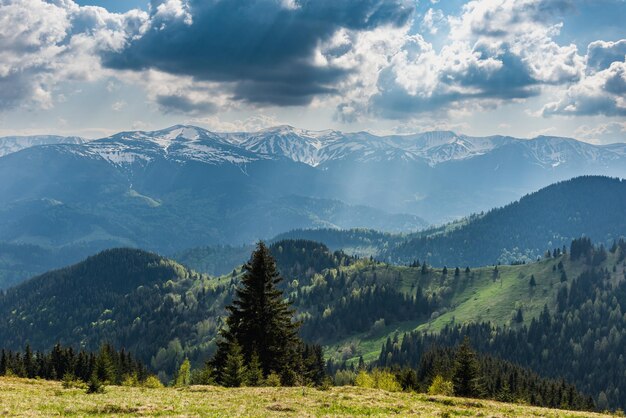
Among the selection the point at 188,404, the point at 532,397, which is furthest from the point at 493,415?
the point at 532,397

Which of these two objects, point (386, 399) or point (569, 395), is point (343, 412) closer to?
point (386, 399)

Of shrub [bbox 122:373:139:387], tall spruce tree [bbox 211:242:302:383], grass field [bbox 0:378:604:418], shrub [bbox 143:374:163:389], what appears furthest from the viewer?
shrub [bbox 122:373:139:387]

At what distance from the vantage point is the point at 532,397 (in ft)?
475

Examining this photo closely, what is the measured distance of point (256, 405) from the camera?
36.3 meters

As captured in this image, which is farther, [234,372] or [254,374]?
[254,374]

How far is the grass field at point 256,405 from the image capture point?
32.3 m

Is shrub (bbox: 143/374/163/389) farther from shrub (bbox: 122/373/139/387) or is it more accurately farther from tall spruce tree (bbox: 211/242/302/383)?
tall spruce tree (bbox: 211/242/302/383)

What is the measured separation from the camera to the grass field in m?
32.3

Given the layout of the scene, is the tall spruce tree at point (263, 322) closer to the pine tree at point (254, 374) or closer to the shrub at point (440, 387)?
the pine tree at point (254, 374)

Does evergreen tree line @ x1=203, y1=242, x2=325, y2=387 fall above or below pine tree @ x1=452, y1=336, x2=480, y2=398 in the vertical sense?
above

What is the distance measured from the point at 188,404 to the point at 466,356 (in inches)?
2163

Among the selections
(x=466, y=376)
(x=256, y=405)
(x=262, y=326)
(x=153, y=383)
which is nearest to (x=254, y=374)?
(x=262, y=326)

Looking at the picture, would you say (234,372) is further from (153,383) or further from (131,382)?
(131,382)

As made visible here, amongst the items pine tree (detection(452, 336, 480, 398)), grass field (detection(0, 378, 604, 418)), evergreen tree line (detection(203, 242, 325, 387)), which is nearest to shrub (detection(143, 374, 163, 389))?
evergreen tree line (detection(203, 242, 325, 387))
